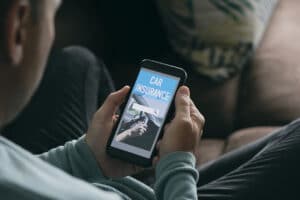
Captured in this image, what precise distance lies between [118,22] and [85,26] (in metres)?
0.08

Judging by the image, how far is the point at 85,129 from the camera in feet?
4.22

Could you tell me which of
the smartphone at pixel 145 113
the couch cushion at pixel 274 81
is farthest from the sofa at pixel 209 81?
the smartphone at pixel 145 113

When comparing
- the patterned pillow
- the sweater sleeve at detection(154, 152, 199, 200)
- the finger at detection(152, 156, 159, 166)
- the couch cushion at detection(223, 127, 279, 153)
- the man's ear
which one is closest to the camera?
the man's ear

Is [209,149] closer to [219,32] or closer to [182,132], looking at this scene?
[219,32]

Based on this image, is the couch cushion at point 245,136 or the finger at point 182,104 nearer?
the finger at point 182,104

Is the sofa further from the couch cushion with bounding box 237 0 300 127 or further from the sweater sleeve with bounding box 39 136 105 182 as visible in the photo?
the sweater sleeve with bounding box 39 136 105 182

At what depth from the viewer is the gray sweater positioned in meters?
0.69

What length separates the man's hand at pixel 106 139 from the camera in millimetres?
1049

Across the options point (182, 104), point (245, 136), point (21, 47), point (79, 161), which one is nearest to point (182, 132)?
point (182, 104)

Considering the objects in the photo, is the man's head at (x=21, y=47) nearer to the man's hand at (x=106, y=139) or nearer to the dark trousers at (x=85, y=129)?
the man's hand at (x=106, y=139)

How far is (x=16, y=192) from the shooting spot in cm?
69

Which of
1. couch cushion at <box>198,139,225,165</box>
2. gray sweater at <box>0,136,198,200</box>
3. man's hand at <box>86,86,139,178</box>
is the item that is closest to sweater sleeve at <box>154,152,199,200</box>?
gray sweater at <box>0,136,198,200</box>

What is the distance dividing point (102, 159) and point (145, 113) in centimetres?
9

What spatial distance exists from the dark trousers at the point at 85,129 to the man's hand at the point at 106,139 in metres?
0.14
